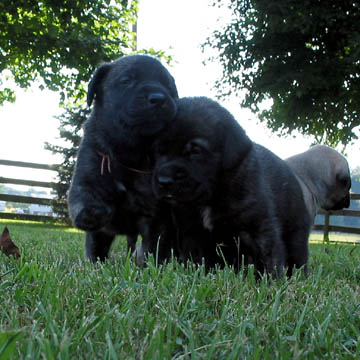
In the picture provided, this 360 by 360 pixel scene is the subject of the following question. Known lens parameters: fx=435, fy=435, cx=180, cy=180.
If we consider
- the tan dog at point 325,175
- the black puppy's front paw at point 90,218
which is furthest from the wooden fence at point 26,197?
the black puppy's front paw at point 90,218

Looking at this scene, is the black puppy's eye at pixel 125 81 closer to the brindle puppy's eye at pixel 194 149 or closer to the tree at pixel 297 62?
the brindle puppy's eye at pixel 194 149

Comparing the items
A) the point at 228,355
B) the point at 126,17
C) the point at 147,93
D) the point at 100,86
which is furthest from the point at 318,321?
the point at 126,17

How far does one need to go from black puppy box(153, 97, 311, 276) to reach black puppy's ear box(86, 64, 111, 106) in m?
0.72

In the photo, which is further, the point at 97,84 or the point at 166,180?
the point at 97,84

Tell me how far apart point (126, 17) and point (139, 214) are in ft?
35.1

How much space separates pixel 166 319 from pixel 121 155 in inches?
66.1

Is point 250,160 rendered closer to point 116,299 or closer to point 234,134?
point 234,134

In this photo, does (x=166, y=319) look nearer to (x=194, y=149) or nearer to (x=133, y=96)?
(x=194, y=149)

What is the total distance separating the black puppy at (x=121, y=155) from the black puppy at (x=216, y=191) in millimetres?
154

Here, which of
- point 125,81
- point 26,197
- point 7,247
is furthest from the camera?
point 26,197

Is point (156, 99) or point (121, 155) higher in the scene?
point (156, 99)

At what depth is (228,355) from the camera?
111cm

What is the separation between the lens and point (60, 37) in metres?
10.0

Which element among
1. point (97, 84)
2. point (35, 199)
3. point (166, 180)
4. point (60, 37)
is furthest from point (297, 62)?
A: point (166, 180)
